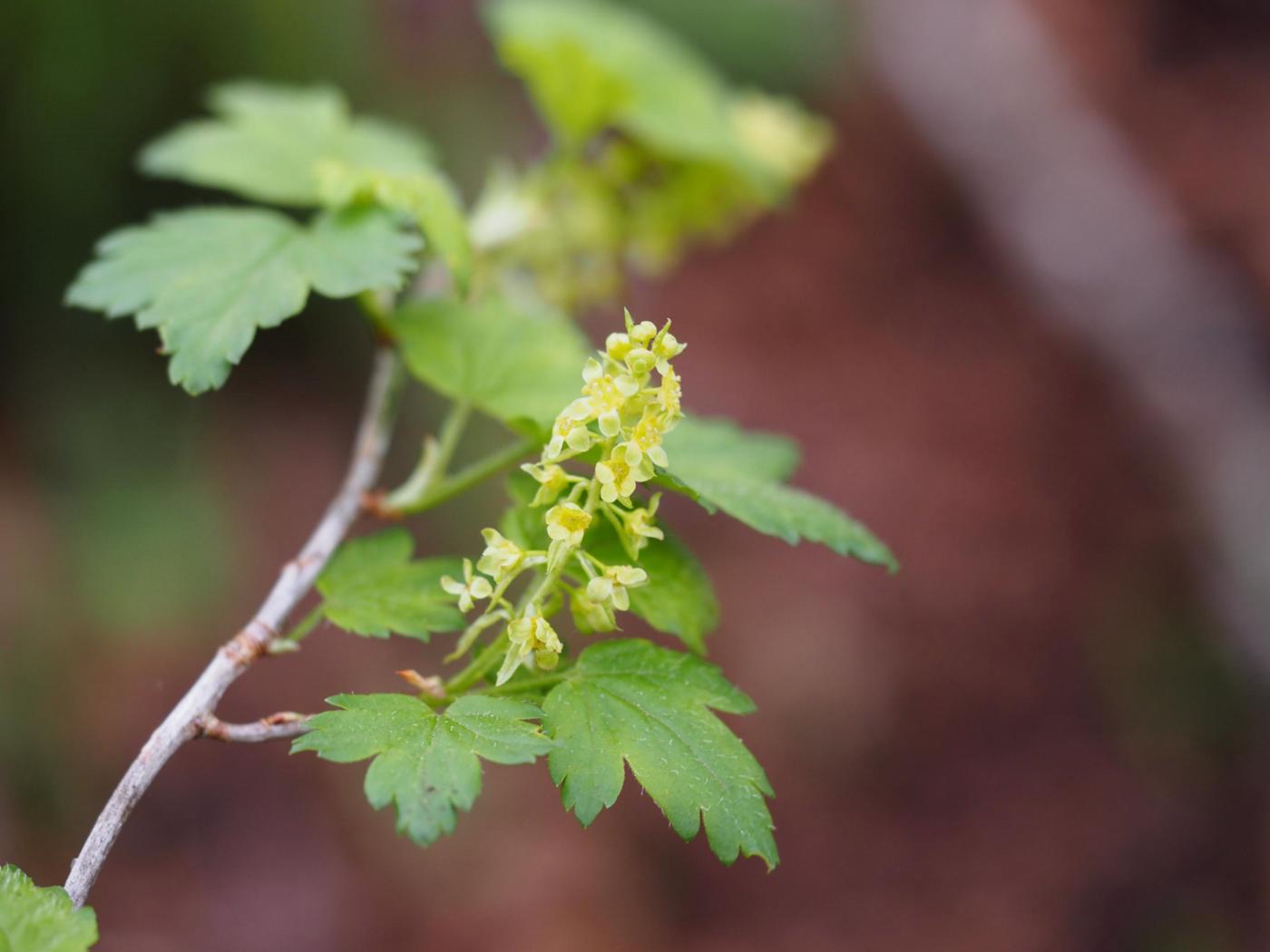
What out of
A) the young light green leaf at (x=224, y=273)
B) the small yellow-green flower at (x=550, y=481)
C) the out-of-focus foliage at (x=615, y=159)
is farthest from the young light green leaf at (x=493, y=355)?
the out-of-focus foliage at (x=615, y=159)

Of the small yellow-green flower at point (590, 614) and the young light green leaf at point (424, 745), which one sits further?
the small yellow-green flower at point (590, 614)

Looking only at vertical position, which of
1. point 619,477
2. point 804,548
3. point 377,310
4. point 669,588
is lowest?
point 804,548

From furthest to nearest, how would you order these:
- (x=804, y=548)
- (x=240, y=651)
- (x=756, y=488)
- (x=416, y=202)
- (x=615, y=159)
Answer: (x=804, y=548), (x=615, y=159), (x=416, y=202), (x=756, y=488), (x=240, y=651)

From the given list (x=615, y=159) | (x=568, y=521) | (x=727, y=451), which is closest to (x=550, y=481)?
(x=568, y=521)

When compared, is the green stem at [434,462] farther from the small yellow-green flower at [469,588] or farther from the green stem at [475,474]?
the small yellow-green flower at [469,588]

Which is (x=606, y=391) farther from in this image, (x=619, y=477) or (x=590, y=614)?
(x=590, y=614)

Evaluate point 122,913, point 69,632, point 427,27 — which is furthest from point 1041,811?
point 427,27
